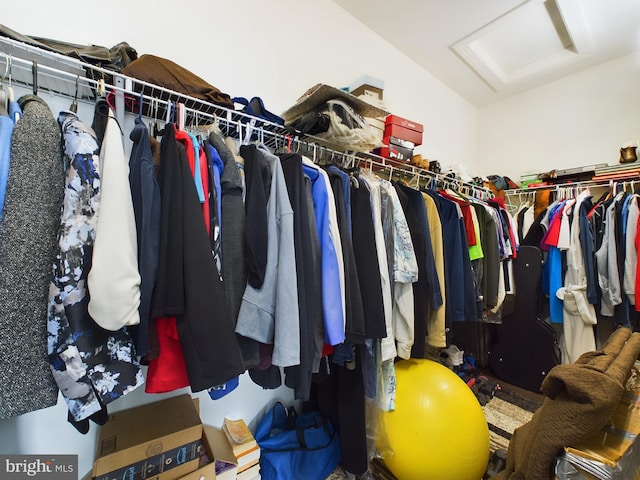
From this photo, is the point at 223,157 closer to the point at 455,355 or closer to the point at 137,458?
the point at 137,458

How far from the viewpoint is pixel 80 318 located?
0.59 meters

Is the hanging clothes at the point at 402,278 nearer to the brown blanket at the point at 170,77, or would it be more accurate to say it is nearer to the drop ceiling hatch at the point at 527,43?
the brown blanket at the point at 170,77

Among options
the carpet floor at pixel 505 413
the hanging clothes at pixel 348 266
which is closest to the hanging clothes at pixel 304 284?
the hanging clothes at pixel 348 266

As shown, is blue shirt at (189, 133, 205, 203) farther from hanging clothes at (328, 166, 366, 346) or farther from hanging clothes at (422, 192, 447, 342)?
hanging clothes at (422, 192, 447, 342)

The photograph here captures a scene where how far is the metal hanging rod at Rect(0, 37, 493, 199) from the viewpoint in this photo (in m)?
0.79

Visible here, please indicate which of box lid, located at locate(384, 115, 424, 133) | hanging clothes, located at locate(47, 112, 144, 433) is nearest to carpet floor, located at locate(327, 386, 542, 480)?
hanging clothes, located at locate(47, 112, 144, 433)

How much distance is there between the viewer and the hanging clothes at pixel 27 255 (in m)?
0.53

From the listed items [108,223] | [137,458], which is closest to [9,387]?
[108,223]

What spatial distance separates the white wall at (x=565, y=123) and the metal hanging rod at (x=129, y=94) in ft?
7.81

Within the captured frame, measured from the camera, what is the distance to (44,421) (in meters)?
1.02

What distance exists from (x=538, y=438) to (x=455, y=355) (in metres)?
1.69

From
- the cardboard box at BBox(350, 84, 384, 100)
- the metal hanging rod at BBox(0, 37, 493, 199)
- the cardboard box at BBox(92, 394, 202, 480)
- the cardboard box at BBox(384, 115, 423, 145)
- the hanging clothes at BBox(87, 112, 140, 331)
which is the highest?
the cardboard box at BBox(350, 84, 384, 100)

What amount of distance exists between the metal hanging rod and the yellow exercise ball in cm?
124

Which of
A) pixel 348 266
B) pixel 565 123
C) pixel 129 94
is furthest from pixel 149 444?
pixel 565 123
